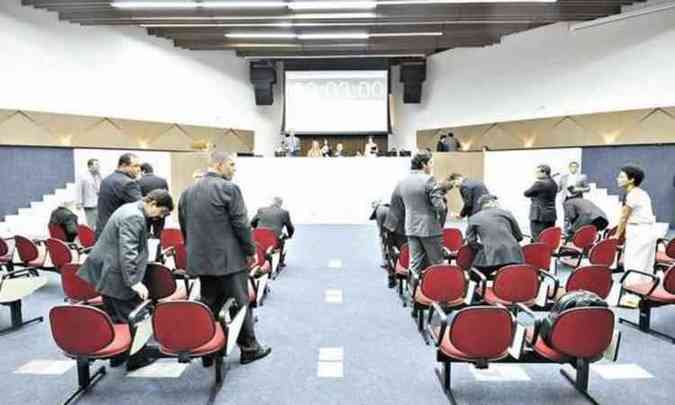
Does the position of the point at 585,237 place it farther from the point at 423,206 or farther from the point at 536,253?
the point at 423,206

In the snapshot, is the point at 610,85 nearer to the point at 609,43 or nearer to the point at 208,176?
the point at 609,43

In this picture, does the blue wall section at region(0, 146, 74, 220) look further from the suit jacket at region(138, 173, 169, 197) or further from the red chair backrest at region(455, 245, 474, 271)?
the red chair backrest at region(455, 245, 474, 271)

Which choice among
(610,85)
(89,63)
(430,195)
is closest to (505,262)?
(430,195)

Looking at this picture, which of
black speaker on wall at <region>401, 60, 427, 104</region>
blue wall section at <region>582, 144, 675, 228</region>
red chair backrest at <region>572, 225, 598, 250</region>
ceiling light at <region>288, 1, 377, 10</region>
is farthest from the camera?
black speaker on wall at <region>401, 60, 427, 104</region>

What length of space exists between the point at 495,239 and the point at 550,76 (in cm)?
889

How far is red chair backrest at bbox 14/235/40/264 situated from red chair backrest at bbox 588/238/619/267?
5531 mm

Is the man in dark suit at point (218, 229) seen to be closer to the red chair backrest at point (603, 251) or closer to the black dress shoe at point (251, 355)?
the black dress shoe at point (251, 355)

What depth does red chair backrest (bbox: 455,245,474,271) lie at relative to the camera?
3.88 m

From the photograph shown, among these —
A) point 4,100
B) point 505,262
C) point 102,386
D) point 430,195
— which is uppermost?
point 4,100

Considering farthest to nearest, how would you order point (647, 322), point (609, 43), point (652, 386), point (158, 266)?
point (609, 43)
point (647, 322)
point (158, 266)
point (652, 386)

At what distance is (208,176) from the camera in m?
2.78

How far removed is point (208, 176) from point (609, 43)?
33.4 ft

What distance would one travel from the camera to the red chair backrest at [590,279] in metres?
3.19

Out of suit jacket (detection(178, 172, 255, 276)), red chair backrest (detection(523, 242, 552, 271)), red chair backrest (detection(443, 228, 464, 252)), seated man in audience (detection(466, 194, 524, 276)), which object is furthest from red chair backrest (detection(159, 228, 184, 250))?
red chair backrest (detection(523, 242, 552, 271))
